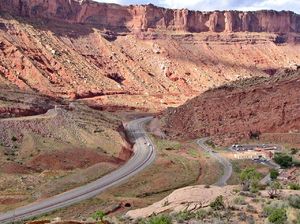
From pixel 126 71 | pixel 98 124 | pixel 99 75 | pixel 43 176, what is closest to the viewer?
pixel 43 176

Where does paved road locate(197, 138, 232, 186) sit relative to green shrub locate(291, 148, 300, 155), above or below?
below

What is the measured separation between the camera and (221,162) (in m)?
70.0


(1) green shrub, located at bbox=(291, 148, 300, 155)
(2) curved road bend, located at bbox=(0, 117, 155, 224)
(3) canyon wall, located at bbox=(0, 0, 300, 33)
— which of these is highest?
(3) canyon wall, located at bbox=(0, 0, 300, 33)

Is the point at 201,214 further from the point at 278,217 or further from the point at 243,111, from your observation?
the point at 243,111

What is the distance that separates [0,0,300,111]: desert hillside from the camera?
123812 millimetres

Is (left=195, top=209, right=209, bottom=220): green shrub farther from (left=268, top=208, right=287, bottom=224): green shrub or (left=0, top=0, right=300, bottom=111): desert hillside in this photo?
(left=0, top=0, right=300, bottom=111): desert hillside

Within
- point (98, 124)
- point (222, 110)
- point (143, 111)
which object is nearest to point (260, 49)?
point (143, 111)

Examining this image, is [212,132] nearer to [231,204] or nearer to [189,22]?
[231,204]

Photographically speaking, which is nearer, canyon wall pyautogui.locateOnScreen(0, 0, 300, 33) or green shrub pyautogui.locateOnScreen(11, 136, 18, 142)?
green shrub pyautogui.locateOnScreen(11, 136, 18, 142)

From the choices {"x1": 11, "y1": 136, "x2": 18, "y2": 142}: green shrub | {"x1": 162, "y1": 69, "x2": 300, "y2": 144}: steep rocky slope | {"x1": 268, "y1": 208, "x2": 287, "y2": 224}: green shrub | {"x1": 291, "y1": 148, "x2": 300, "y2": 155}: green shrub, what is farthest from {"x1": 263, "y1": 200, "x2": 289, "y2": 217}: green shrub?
{"x1": 162, "y1": 69, "x2": 300, "y2": 144}: steep rocky slope

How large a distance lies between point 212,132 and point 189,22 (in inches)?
3450

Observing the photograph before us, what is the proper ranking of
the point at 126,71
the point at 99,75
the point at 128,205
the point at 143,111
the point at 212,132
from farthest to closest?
the point at 126,71
the point at 99,75
the point at 143,111
the point at 212,132
the point at 128,205

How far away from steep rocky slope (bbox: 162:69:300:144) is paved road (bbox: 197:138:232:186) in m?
2.72

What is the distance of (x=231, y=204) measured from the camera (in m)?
27.4
